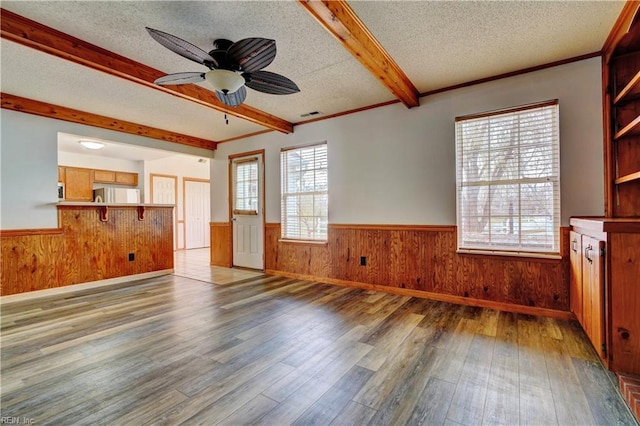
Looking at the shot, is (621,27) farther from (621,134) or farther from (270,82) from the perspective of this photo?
(270,82)

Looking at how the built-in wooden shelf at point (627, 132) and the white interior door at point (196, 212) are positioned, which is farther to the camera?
the white interior door at point (196, 212)

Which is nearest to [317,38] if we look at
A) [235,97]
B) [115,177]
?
[235,97]

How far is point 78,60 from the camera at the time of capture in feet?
7.95

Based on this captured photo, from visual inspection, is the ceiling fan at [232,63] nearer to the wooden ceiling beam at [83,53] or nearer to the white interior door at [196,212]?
the wooden ceiling beam at [83,53]

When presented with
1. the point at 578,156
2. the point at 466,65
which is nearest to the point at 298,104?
the point at 466,65

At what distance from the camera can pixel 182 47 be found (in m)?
1.99

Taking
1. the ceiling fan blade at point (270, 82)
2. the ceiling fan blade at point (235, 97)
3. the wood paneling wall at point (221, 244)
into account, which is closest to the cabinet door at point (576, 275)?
the ceiling fan blade at point (270, 82)

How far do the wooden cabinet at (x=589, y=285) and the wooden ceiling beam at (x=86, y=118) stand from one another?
5.59 m

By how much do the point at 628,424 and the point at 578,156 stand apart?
223cm

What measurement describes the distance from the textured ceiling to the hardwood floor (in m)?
2.43

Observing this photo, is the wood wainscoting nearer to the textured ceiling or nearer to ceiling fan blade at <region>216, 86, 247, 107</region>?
the textured ceiling

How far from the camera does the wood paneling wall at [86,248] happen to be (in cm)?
355

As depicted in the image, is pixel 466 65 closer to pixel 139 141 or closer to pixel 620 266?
pixel 620 266

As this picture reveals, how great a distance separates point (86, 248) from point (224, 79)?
353 centimetres
